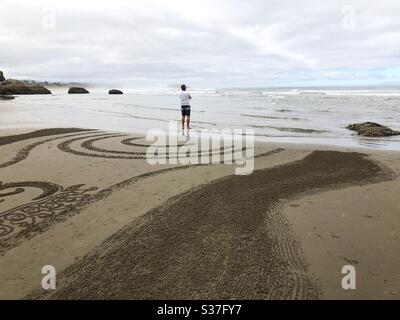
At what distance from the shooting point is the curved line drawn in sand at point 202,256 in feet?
13.3

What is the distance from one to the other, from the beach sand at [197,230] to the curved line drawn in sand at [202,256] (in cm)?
2

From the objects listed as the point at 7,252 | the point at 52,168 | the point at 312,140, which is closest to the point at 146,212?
the point at 7,252

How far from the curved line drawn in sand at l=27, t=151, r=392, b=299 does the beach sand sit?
0.02 metres

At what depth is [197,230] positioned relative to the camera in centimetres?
557

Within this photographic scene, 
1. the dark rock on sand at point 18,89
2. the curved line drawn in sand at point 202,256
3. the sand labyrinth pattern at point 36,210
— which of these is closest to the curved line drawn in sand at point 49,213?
the sand labyrinth pattern at point 36,210

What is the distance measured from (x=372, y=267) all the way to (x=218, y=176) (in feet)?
15.0

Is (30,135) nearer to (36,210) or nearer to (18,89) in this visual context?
(36,210)

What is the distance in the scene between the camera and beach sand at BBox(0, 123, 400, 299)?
418 centimetres

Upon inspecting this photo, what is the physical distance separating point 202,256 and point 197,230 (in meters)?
0.80

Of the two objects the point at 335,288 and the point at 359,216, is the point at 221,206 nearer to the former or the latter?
the point at 359,216

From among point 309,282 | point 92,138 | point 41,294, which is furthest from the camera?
point 92,138

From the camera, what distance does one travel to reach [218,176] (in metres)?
8.69

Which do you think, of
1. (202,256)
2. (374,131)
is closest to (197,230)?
(202,256)

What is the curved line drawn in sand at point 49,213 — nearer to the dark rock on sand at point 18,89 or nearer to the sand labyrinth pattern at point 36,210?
the sand labyrinth pattern at point 36,210
